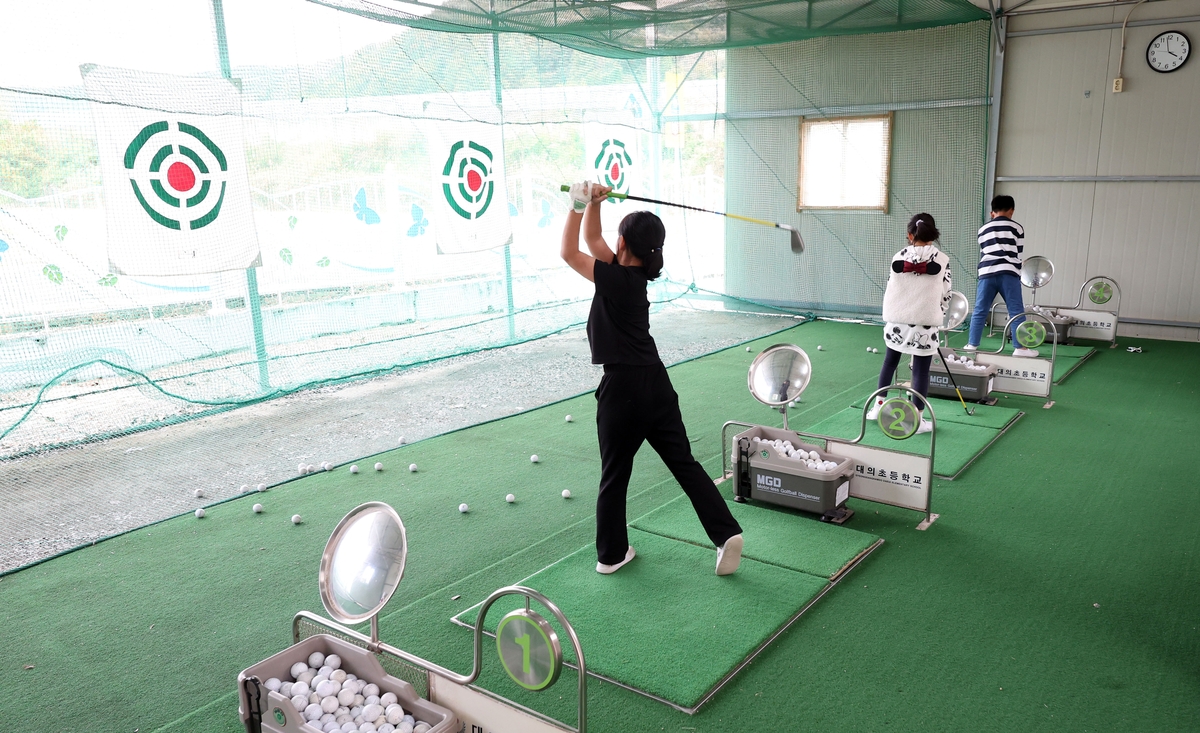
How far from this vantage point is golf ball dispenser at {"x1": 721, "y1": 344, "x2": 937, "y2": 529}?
10.5 ft

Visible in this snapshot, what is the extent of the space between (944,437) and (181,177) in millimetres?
4209

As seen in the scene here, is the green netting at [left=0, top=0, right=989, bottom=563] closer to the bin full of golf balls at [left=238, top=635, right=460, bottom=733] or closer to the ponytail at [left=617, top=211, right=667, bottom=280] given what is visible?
the bin full of golf balls at [left=238, top=635, right=460, bottom=733]

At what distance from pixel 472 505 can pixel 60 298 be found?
8.13 feet

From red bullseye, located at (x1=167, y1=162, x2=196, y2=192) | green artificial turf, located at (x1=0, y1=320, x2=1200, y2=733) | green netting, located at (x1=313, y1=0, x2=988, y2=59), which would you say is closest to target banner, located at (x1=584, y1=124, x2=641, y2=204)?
green netting, located at (x1=313, y1=0, x2=988, y2=59)

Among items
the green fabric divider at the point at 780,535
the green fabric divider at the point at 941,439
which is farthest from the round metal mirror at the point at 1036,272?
the green fabric divider at the point at 780,535

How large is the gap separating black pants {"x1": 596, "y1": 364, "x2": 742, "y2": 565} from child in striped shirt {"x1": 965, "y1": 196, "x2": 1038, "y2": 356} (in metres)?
3.53

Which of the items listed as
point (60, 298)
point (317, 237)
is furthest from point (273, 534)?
point (317, 237)

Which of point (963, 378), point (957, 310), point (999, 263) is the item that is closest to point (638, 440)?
point (963, 378)

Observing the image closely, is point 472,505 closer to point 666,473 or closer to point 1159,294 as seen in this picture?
point 666,473

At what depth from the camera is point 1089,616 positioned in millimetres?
2457

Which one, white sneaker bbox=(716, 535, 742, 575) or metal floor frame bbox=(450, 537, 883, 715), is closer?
metal floor frame bbox=(450, 537, 883, 715)

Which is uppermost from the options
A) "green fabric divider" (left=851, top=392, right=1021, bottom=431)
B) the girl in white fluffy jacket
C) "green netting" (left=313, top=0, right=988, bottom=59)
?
"green netting" (left=313, top=0, right=988, bottom=59)

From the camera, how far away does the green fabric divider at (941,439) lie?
3.86 m

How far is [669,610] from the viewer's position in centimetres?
253
